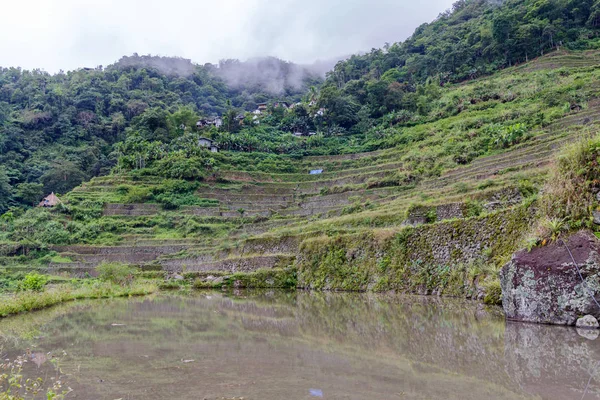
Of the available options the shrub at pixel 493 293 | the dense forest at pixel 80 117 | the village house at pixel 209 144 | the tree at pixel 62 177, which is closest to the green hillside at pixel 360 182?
the shrub at pixel 493 293

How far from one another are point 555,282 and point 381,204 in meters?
17.7

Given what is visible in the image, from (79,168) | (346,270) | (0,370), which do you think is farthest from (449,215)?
(79,168)

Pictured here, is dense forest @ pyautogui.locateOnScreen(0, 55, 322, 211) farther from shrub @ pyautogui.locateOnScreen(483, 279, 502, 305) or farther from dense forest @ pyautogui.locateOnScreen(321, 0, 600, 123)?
shrub @ pyautogui.locateOnScreen(483, 279, 502, 305)

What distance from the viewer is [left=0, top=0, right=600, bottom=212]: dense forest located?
4444cm

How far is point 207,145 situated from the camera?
45.6 m

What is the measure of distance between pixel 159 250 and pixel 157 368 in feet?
80.6

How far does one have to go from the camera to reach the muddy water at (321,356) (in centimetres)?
424

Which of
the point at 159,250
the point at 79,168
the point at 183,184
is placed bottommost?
the point at 159,250

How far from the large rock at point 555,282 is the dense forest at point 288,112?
113 ft

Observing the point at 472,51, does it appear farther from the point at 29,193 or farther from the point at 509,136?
the point at 29,193

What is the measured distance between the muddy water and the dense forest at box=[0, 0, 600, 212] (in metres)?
32.3

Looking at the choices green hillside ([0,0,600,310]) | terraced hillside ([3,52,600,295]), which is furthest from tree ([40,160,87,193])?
terraced hillside ([3,52,600,295])

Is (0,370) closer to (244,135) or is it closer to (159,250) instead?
(159,250)

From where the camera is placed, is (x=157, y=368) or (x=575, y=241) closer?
(x=157, y=368)
